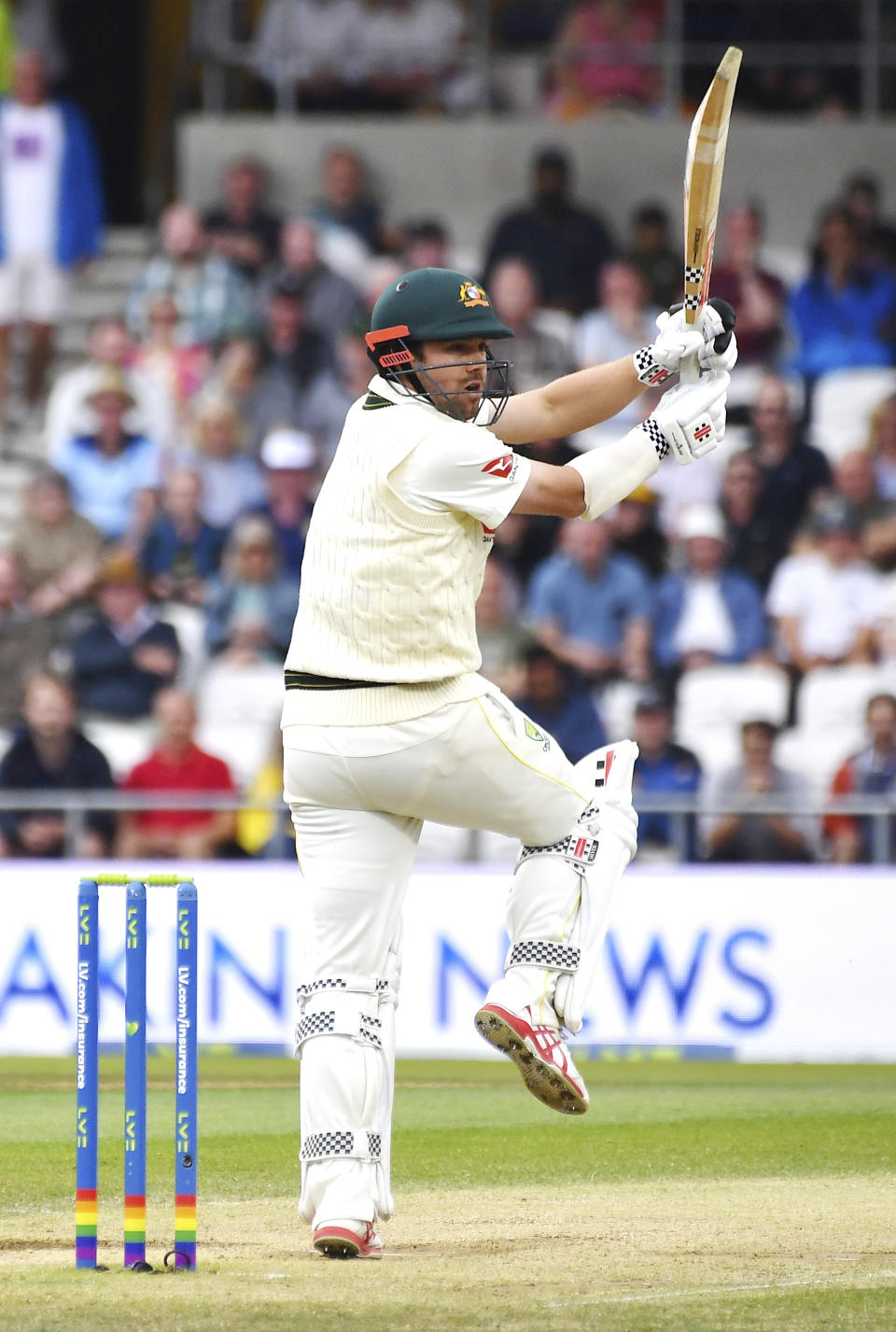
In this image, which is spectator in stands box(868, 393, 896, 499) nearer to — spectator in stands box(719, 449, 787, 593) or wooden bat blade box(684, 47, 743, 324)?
spectator in stands box(719, 449, 787, 593)

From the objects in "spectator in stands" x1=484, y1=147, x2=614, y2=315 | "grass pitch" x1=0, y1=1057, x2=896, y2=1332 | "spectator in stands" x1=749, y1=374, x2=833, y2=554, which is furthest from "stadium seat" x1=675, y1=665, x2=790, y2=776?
"spectator in stands" x1=484, y1=147, x2=614, y2=315

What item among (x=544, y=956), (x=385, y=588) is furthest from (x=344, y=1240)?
(x=385, y=588)

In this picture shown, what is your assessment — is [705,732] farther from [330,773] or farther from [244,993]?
[330,773]

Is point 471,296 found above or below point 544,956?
above

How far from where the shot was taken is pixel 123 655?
12133 mm

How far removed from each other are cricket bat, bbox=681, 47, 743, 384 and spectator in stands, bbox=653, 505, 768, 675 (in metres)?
6.33

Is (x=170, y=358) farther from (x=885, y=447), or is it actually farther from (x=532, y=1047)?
(x=532, y=1047)

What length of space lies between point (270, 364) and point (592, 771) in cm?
829

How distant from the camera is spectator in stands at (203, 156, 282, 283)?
14.5m

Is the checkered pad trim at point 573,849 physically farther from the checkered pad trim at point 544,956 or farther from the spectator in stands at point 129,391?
the spectator in stands at point 129,391

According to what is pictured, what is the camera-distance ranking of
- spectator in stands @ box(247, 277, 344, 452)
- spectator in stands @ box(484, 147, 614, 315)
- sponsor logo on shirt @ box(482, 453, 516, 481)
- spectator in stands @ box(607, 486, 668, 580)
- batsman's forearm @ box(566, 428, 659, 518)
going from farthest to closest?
1. spectator in stands @ box(484, 147, 614, 315)
2. spectator in stands @ box(247, 277, 344, 452)
3. spectator in stands @ box(607, 486, 668, 580)
4. batsman's forearm @ box(566, 428, 659, 518)
5. sponsor logo on shirt @ box(482, 453, 516, 481)

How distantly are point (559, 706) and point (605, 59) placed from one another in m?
6.44

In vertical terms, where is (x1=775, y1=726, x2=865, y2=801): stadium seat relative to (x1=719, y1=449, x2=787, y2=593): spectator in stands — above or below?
below

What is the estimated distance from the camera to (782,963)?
10438 mm
